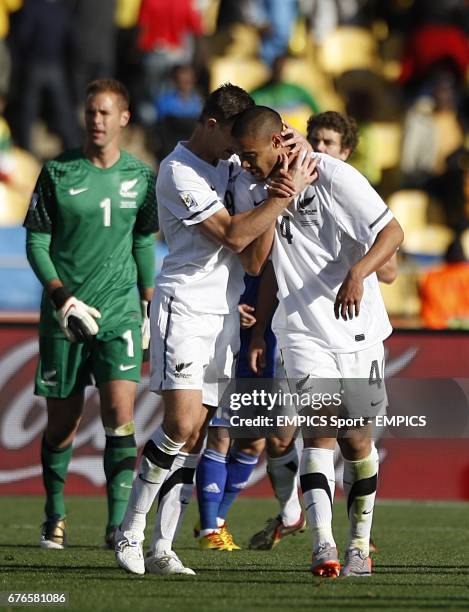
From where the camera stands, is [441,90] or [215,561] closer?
[215,561]

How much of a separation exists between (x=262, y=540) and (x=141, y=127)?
9.49 metres

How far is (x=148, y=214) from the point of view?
26.8ft

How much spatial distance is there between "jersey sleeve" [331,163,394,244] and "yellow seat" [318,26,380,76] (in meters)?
12.3

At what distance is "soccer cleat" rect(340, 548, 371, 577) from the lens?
628cm

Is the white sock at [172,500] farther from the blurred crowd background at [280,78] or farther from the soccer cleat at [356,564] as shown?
the blurred crowd background at [280,78]

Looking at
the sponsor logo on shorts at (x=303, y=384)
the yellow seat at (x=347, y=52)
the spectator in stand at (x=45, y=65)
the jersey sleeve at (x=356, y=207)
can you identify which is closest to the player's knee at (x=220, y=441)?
the sponsor logo on shorts at (x=303, y=384)

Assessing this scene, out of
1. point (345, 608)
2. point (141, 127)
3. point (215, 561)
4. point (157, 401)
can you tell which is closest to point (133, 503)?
point (215, 561)

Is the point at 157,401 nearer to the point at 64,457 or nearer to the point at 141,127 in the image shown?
the point at 64,457

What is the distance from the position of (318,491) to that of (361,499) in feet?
0.91

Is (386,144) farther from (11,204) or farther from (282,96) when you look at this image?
(11,204)

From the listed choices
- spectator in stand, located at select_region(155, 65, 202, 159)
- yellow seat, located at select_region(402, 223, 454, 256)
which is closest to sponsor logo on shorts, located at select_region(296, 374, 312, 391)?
spectator in stand, located at select_region(155, 65, 202, 159)

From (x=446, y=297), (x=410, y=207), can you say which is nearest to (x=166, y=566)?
(x=446, y=297)

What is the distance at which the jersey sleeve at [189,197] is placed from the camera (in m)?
6.30

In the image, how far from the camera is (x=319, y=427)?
6273 mm
